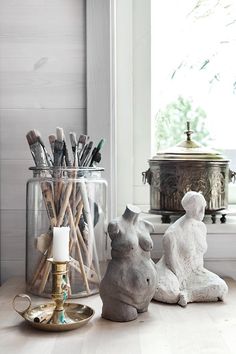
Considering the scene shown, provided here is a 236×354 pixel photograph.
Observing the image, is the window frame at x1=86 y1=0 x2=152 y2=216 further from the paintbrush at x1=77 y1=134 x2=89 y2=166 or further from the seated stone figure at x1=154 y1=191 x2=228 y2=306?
the seated stone figure at x1=154 y1=191 x2=228 y2=306

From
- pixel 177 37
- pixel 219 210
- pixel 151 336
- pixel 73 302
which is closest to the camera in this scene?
pixel 151 336

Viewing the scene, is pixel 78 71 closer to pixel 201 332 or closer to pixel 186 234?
pixel 186 234

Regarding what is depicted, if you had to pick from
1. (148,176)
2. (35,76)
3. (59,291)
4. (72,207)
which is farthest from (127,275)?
(35,76)

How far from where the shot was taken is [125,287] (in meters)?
1.14

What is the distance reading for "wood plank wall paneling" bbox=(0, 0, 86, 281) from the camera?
1.57 metres

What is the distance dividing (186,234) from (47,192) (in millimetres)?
324

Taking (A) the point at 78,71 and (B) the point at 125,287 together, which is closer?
(B) the point at 125,287

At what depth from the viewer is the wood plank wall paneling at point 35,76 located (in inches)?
61.9

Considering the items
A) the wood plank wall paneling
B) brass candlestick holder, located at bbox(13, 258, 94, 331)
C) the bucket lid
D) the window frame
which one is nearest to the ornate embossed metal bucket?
the bucket lid

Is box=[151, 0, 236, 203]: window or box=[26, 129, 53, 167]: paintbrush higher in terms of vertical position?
box=[151, 0, 236, 203]: window

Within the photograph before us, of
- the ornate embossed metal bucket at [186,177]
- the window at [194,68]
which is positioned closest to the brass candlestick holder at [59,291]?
the ornate embossed metal bucket at [186,177]

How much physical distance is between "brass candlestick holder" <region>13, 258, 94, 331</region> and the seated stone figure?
0.22 m

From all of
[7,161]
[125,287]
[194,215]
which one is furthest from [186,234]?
[7,161]

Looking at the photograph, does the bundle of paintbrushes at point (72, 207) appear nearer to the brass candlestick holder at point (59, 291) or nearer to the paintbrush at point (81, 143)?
the paintbrush at point (81, 143)
